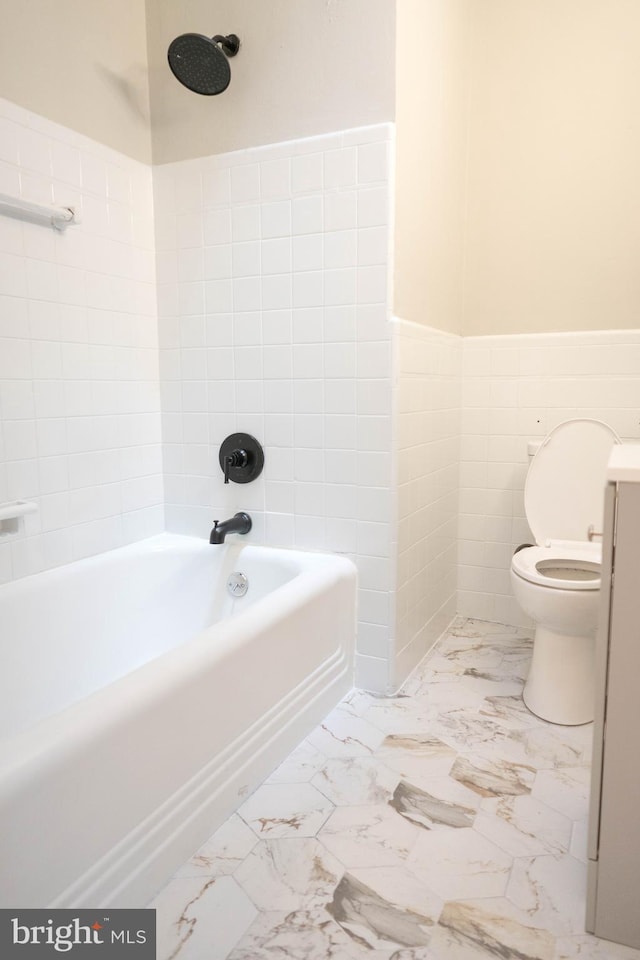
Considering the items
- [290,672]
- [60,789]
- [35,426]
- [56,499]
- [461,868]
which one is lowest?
[461,868]

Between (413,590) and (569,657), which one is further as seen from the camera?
(413,590)

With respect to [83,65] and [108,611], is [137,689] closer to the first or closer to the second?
[108,611]

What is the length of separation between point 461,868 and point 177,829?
612mm

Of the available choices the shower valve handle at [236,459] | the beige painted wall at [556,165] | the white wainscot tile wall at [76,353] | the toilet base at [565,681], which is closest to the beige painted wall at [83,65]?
the white wainscot tile wall at [76,353]

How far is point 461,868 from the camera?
1361 mm

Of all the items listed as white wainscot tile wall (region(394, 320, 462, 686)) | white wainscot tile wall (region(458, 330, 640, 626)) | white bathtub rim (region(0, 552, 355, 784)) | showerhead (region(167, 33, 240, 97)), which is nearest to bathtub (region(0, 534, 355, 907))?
white bathtub rim (region(0, 552, 355, 784))

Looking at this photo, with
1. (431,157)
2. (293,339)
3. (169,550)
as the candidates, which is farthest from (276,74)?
(169,550)

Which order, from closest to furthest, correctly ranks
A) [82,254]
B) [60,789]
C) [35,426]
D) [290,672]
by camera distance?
[60,789] < [290,672] < [35,426] < [82,254]

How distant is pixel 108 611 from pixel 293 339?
3.53ft

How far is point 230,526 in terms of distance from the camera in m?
2.22

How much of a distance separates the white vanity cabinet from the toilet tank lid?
1147mm

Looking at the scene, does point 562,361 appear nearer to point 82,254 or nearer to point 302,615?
point 302,615

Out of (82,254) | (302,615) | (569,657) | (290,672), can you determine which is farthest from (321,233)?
(569,657)

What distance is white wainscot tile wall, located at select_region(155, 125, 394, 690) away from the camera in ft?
6.51
